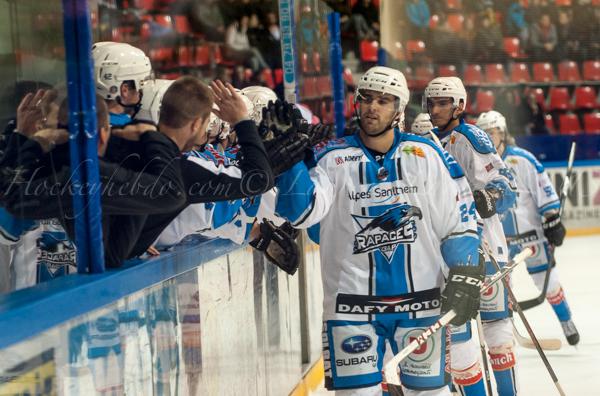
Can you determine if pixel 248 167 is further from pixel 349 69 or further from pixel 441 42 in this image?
pixel 441 42

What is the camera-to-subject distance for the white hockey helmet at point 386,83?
3.16 meters

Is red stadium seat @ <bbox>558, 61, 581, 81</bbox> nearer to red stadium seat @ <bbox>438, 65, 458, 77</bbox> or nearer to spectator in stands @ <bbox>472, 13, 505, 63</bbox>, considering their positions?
spectator in stands @ <bbox>472, 13, 505, 63</bbox>

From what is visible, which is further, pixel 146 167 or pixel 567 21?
pixel 567 21

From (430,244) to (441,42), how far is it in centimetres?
898

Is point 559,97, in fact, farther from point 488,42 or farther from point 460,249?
point 460,249

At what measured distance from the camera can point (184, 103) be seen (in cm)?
255

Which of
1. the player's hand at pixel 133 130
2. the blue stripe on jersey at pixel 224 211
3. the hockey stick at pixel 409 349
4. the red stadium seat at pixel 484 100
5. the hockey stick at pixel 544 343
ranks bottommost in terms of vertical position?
the hockey stick at pixel 544 343

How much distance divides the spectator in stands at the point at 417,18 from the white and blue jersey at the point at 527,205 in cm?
482

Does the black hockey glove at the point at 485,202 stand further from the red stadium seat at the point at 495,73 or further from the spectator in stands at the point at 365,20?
the red stadium seat at the point at 495,73

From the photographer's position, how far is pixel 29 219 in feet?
7.25

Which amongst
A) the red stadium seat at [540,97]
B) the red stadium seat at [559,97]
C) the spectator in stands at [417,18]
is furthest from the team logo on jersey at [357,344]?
the red stadium seat at [559,97]

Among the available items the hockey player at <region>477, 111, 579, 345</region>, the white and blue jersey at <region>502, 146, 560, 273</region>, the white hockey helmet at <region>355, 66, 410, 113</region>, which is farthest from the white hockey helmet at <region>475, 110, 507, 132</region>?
the white hockey helmet at <region>355, 66, 410, 113</region>

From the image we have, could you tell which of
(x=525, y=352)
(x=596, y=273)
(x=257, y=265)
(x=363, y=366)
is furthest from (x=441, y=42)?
(x=363, y=366)

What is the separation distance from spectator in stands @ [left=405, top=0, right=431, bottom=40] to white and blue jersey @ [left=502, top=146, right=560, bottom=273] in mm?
4823
